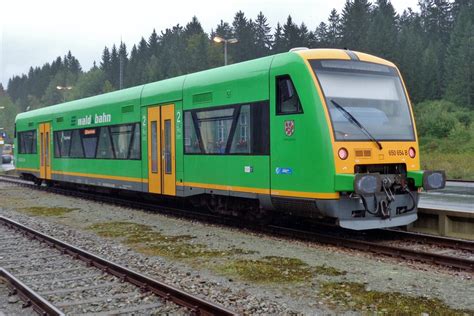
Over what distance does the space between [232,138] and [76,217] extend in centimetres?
520

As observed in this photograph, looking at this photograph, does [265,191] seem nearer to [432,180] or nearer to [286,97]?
[286,97]

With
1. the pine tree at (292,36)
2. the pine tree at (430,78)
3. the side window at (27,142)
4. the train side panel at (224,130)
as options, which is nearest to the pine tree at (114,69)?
the pine tree at (292,36)

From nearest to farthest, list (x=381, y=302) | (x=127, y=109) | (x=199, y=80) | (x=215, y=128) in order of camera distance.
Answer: (x=381, y=302), (x=215, y=128), (x=199, y=80), (x=127, y=109)

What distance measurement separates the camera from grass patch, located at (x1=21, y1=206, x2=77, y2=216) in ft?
48.3

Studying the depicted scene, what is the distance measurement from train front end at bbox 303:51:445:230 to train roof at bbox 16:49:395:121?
0.15m

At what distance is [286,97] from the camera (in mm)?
9609

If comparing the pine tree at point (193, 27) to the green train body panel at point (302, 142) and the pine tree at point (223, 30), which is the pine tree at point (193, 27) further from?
the green train body panel at point (302, 142)

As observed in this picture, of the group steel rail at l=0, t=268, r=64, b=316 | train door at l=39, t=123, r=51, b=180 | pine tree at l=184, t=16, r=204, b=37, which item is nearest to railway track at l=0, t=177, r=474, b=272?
steel rail at l=0, t=268, r=64, b=316

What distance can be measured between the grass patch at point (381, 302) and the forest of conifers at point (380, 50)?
4322 cm

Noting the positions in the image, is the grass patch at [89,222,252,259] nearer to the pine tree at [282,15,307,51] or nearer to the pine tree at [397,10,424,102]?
the pine tree at [397,10,424,102]

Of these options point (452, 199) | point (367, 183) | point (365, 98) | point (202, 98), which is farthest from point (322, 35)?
point (367, 183)

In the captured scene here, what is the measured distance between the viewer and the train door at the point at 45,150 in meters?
21.4

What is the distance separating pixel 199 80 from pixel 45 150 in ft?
38.7

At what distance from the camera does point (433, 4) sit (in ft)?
325
